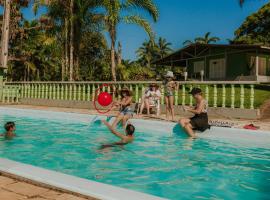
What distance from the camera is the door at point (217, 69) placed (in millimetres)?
33103

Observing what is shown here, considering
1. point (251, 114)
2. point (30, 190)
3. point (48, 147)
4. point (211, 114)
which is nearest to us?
point (30, 190)

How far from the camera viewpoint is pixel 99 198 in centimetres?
341

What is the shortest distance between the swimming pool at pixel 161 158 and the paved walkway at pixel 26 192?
1.94 m

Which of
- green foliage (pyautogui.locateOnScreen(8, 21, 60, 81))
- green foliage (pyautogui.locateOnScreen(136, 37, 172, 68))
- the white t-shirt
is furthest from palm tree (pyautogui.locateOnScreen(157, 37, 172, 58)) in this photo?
the white t-shirt

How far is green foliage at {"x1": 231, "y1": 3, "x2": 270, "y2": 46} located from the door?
33.0 ft

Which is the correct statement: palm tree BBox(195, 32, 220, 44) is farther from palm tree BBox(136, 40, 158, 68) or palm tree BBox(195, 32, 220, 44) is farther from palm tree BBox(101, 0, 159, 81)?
palm tree BBox(101, 0, 159, 81)

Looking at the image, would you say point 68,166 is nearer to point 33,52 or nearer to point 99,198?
point 99,198

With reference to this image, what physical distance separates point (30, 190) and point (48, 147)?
17.5 ft

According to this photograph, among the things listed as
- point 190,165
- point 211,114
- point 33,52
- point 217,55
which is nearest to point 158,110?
point 211,114

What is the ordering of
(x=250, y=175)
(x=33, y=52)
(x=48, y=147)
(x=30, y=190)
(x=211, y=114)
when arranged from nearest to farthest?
1. (x=30, y=190)
2. (x=250, y=175)
3. (x=48, y=147)
4. (x=211, y=114)
5. (x=33, y=52)

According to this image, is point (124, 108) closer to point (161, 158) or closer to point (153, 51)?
point (161, 158)

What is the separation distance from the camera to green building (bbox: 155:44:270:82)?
3086 cm

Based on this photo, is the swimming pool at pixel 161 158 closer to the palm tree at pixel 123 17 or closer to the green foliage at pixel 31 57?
the palm tree at pixel 123 17

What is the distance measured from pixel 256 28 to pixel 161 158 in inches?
1619
